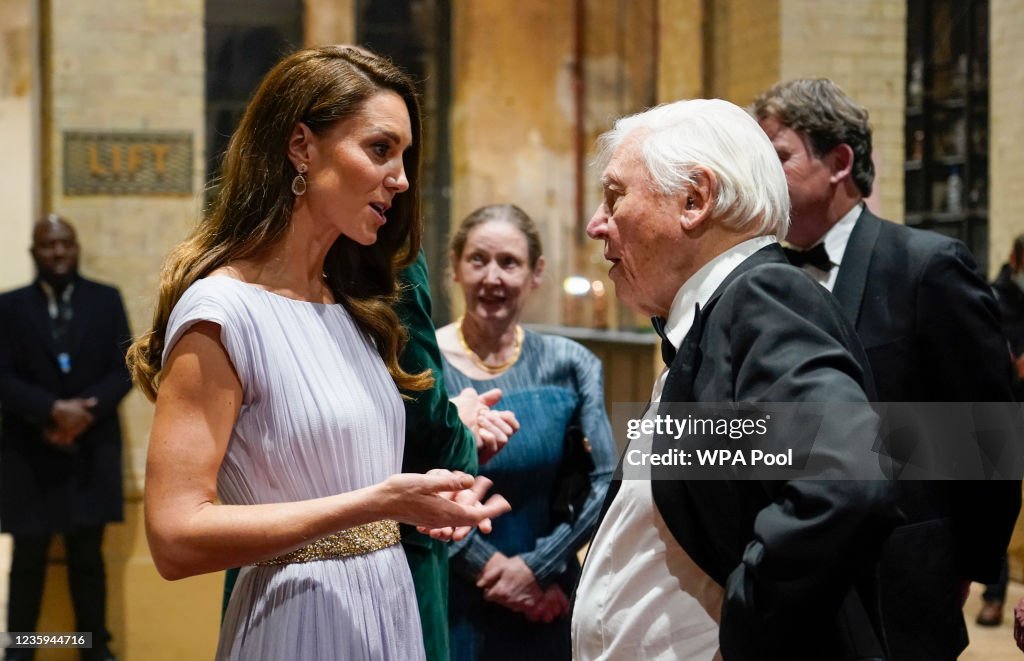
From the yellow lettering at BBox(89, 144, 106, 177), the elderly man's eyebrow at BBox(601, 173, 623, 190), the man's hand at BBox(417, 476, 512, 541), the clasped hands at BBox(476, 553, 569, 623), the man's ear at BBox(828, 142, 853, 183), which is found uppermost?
the yellow lettering at BBox(89, 144, 106, 177)

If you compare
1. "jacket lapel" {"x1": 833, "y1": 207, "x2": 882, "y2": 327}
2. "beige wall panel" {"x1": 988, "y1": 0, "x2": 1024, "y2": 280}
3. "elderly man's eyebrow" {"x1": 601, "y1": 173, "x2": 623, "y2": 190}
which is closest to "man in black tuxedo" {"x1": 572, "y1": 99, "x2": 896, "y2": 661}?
"elderly man's eyebrow" {"x1": 601, "y1": 173, "x2": 623, "y2": 190}

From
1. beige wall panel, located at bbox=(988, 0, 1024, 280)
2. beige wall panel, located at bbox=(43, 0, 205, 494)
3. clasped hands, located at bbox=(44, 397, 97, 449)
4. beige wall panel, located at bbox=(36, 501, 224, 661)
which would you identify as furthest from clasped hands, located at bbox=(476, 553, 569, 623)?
beige wall panel, located at bbox=(988, 0, 1024, 280)

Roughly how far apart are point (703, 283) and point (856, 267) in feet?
3.21

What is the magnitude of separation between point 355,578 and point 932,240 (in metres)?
1.44

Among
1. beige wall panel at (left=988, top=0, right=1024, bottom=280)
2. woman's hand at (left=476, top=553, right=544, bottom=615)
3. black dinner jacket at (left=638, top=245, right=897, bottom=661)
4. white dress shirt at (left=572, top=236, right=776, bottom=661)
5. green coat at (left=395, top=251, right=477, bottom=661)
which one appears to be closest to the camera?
black dinner jacket at (left=638, top=245, right=897, bottom=661)

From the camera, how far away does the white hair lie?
174cm

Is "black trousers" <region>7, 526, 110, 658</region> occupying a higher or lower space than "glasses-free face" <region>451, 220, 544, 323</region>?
lower

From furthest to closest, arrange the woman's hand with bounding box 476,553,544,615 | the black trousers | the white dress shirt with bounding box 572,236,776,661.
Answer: the black trousers, the woman's hand with bounding box 476,553,544,615, the white dress shirt with bounding box 572,236,776,661

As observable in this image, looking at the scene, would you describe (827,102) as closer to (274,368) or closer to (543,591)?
(543,591)

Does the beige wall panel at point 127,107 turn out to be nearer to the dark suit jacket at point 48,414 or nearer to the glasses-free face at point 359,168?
the dark suit jacket at point 48,414

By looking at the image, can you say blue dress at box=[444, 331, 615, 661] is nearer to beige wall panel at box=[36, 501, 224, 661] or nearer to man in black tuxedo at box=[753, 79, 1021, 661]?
man in black tuxedo at box=[753, 79, 1021, 661]

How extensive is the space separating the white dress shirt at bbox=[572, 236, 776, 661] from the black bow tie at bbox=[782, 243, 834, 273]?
1.00 meters

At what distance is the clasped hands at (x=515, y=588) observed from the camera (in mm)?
2992

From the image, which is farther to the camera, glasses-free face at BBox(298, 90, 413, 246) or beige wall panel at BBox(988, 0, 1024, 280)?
beige wall panel at BBox(988, 0, 1024, 280)
